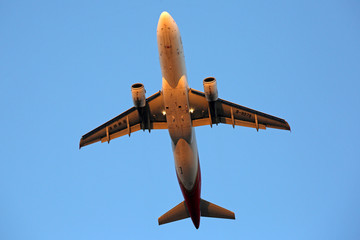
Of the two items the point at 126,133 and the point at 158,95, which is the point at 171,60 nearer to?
the point at 158,95

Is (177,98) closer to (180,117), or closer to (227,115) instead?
(180,117)

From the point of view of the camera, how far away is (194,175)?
38.8m

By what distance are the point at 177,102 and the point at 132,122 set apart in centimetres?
584

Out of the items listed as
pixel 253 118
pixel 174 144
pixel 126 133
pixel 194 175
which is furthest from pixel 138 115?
pixel 253 118

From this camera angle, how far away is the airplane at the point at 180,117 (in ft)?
119

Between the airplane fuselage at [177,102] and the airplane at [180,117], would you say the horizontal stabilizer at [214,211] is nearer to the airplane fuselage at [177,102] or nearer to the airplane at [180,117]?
the airplane at [180,117]

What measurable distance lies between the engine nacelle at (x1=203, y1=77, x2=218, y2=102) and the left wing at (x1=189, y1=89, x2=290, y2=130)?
1.59 meters

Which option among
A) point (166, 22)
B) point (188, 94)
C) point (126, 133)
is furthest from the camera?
point (126, 133)

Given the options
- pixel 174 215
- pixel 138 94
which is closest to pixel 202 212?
pixel 174 215

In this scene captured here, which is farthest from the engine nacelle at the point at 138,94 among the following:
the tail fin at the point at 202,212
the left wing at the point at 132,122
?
the tail fin at the point at 202,212

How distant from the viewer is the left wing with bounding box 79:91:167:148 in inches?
1558

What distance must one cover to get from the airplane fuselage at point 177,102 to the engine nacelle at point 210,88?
1.63 metres

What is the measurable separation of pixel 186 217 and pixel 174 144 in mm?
8822

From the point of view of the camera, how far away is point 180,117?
37.3 meters
